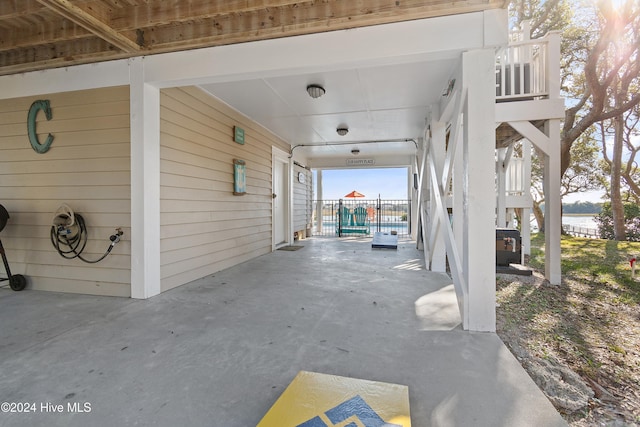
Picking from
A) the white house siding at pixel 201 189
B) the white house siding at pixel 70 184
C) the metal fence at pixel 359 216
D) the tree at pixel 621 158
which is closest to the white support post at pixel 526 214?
→ the metal fence at pixel 359 216

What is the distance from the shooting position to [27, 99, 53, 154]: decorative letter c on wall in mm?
3555

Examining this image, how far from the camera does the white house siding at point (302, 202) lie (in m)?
8.45

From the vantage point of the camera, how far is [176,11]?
9.07ft

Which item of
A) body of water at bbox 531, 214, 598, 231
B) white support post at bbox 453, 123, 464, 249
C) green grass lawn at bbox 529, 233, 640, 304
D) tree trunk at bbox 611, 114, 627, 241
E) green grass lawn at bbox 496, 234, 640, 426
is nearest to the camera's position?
green grass lawn at bbox 496, 234, 640, 426

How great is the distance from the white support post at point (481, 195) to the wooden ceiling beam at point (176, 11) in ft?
5.58

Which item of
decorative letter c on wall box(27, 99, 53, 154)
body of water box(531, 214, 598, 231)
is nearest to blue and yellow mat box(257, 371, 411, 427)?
decorative letter c on wall box(27, 99, 53, 154)

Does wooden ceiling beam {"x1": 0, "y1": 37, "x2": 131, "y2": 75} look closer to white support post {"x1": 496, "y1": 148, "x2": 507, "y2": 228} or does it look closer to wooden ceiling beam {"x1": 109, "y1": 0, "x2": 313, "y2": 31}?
wooden ceiling beam {"x1": 109, "y1": 0, "x2": 313, "y2": 31}

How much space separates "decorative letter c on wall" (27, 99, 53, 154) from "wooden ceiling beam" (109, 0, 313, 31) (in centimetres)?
157

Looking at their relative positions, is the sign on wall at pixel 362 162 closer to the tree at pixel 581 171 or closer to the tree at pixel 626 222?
the tree at pixel 581 171

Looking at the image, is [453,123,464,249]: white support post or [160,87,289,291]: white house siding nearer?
[160,87,289,291]: white house siding

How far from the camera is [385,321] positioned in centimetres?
261

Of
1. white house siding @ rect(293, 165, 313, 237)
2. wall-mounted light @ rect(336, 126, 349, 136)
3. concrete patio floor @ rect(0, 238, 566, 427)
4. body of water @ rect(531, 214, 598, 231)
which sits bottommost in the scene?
concrete patio floor @ rect(0, 238, 566, 427)

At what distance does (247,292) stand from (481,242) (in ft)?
8.42

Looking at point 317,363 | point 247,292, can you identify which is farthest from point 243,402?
point 247,292
